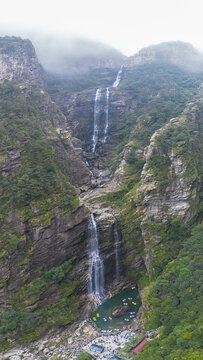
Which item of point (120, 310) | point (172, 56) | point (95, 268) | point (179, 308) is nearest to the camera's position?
point (179, 308)

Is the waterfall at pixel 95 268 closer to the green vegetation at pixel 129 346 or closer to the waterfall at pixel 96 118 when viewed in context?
the green vegetation at pixel 129 346

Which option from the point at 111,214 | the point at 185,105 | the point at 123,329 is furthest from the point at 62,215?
the point at 185,105

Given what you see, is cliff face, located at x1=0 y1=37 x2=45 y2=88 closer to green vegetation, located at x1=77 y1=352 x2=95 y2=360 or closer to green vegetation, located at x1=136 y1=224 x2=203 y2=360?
green vegetation, located at x1=136 y1=224 x2=203 y2=360

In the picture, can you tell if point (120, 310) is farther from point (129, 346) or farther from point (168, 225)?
point (168, 225)

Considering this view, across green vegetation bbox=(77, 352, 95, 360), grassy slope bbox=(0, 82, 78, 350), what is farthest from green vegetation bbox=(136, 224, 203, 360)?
grassy slope bbox=(0, 82, 78, 350)

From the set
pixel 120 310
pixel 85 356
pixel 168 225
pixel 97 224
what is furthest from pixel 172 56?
pixel 85 356

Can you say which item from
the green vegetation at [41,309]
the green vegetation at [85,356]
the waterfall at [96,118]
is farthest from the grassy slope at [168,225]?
the green vegetation at [41,309]

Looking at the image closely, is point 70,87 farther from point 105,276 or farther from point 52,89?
point 105,276
